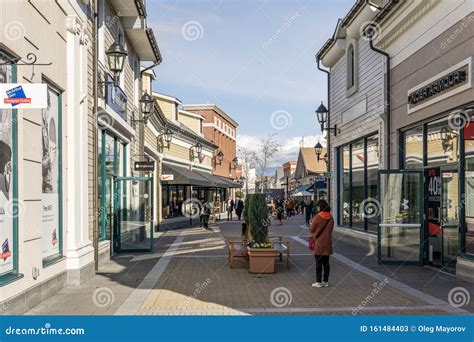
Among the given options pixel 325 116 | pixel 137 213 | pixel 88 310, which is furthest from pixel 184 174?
pixel 88 310

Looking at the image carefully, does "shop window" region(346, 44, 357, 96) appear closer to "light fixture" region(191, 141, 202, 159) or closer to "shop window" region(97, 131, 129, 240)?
"shop window" region(97, 131, 129, 240)

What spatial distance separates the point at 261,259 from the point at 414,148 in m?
4.72

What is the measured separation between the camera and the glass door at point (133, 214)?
15344mm

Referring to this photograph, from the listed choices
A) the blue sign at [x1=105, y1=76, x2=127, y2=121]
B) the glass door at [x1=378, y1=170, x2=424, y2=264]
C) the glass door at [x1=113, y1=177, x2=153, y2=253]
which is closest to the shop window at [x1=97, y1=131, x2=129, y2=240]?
the glass door at [x1=113, y1=177, x2=153, y2=253]

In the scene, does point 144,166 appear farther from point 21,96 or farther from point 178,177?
point 178,177

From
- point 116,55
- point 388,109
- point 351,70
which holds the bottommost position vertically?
point 388,109

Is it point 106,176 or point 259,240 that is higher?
point 106,176

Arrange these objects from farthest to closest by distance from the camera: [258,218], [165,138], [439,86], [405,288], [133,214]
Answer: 1. [165,138]
2. [133,214]
3. [258,218]
4. [439,86]
5. [405,288]

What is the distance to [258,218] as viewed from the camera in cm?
1216

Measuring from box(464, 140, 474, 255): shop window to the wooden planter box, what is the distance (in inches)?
147

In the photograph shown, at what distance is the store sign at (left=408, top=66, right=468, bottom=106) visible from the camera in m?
10.4

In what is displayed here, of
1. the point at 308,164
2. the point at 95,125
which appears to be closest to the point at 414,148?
the point at 95,125

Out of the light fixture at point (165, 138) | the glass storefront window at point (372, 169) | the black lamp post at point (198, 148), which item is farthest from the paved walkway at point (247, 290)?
the black lamp post at point (198, 148)
